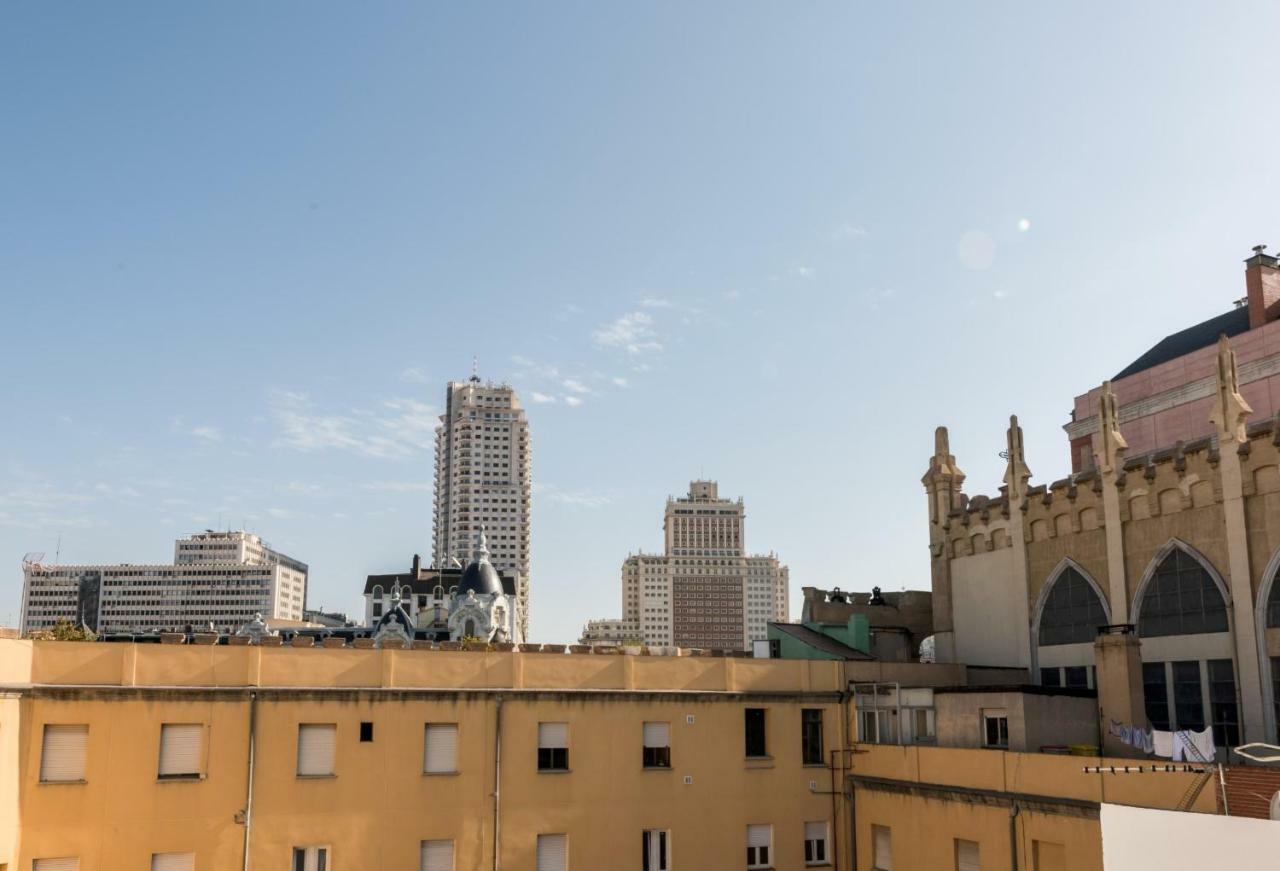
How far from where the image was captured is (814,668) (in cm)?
3862

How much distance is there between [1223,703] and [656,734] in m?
17.9

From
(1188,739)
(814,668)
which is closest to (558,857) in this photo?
(814,668)

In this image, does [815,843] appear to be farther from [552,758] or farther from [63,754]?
[63,754]

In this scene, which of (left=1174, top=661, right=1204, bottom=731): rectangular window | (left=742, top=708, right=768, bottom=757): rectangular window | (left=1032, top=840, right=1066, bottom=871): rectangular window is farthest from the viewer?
(left=742, top=708, right=768, bottom=757): rectangular window

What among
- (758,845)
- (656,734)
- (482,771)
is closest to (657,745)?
(656,734)

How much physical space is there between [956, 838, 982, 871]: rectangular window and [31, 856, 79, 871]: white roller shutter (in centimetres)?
2396

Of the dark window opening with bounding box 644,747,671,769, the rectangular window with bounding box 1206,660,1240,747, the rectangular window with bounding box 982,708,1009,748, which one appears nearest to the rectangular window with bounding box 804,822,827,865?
the dark window opening with bounding box 644,747,671,769

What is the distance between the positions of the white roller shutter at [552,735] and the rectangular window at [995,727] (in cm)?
1306

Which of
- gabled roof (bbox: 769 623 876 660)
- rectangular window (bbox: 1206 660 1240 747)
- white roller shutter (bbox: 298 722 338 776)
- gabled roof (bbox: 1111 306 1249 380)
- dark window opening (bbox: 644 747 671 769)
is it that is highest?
gabled roof (bbox: 1111 306 1249 380)

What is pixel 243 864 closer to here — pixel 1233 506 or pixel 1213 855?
pixel 1213 855

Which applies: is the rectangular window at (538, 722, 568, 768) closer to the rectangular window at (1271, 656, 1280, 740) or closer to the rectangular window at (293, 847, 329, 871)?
the rectangular window at (293, 847, 329, 871)

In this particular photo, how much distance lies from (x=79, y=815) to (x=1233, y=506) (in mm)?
34663

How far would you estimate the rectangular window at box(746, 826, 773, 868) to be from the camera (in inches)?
1423

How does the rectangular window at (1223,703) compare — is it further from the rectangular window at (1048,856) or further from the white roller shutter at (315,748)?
the white roller shutter at (315,748)
